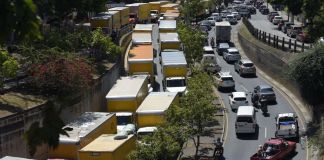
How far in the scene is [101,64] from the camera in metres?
46.2

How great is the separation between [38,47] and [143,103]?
8879 millimetres

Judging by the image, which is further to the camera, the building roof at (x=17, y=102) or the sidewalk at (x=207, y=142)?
the sidewalk at (x=207, y=142)

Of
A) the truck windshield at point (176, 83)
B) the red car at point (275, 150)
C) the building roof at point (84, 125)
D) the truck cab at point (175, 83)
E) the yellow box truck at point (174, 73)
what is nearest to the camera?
the building roof at point (84, 125)

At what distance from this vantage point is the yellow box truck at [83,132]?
2750 centimetres

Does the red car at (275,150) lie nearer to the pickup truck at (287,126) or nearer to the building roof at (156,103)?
the pickup truck at (287,126)

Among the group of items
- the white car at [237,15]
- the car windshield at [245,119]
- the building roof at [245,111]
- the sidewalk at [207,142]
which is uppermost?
the building roof at [245,111]

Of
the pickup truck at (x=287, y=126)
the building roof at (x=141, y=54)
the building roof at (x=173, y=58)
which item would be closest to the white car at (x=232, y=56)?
the building roof at (x=141, y=54)

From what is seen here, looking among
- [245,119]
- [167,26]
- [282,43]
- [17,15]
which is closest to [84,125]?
[245,119]

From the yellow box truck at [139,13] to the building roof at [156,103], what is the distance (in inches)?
1944

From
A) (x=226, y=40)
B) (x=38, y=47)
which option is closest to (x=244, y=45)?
(x=226, y=40)

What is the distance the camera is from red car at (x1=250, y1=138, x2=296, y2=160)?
3130 cm

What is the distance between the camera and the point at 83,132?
93.5 feet

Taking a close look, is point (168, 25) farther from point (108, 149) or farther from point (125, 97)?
point (108, 149)

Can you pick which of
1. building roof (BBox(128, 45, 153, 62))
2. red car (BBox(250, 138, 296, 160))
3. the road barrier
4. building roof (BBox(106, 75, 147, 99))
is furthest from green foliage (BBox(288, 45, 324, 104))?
building roof (BBox(128, 45, 153, 62))
